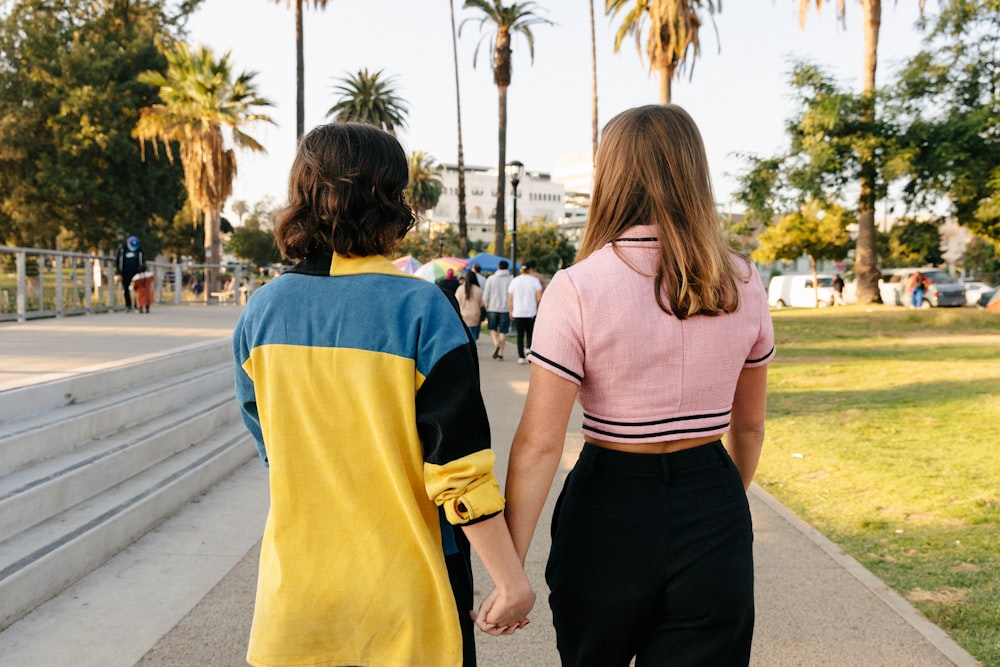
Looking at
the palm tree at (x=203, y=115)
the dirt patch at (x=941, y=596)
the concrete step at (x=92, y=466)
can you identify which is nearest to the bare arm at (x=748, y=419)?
the dirt patch at (x=941, y=596)

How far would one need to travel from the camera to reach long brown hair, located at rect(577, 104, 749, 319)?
6.10ft

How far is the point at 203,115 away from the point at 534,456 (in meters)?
30.3

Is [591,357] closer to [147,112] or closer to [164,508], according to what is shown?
[164,508]

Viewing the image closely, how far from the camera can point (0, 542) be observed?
4.06 metres

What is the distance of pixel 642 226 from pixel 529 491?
25.2 inches

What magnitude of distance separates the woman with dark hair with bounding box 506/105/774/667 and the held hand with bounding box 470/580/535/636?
14cm

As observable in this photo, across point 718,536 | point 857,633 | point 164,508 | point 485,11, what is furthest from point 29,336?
point 485,11

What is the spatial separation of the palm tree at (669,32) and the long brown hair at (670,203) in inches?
940

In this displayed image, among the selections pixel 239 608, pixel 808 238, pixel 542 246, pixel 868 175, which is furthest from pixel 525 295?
pixel 542 246

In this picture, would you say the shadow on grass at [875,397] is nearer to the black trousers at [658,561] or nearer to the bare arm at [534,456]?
the black trousers at [658,561]

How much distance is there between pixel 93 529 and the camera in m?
4.50

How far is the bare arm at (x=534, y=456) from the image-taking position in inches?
74.4

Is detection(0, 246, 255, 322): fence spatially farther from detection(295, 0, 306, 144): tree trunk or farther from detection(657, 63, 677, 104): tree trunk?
detection(657, 63, 677, 104): tree trunk

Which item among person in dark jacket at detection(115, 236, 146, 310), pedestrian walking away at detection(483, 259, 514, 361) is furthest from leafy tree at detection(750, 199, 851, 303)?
person in dark jacket at detection(115, 236, 146, 310)
